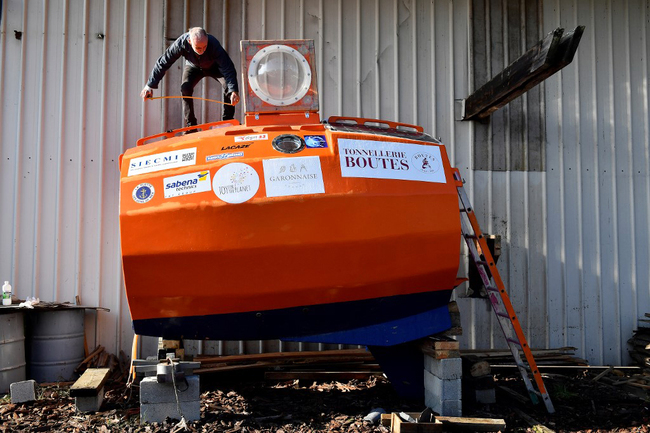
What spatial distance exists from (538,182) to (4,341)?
566cm

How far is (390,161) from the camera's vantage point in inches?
158

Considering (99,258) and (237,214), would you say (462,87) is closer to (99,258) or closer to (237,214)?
(237,214)

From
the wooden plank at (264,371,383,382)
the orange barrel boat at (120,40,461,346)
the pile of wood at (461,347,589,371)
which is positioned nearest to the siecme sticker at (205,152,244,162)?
the orange barrel boat at (120,40,461,346)

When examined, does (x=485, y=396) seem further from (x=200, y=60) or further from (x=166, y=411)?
(x=200, y=60)

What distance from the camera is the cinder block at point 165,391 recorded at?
3.78 m

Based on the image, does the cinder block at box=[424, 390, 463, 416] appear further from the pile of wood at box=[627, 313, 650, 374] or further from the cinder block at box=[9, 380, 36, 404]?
the cinder block at box=[9, 380, 36, 404]

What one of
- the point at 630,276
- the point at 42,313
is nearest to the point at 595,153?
the point at 630,276

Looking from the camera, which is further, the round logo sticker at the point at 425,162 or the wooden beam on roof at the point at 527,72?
the wooden beam on roof at the point at 527,72

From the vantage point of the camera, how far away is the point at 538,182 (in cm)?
623

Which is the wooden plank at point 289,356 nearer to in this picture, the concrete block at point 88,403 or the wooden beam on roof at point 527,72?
the concrete block at point 88,403

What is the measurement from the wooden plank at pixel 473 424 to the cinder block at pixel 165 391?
68.0 inches

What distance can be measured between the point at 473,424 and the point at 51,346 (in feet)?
12.6

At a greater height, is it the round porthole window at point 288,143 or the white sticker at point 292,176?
the round porthole window at point 288,143

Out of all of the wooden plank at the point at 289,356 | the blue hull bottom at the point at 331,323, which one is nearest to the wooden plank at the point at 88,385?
the blue hull bottom at the point at 331,323
